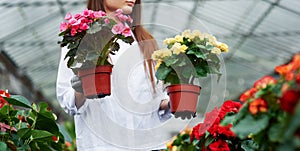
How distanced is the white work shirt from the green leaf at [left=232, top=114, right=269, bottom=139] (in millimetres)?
783

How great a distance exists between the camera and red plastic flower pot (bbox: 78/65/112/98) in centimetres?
204

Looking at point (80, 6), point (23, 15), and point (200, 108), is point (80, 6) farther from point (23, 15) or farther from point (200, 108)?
point (200, 108)

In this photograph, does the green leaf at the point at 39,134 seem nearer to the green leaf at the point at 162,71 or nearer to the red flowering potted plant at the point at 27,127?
the red flowering potted plant at the point at 27,127

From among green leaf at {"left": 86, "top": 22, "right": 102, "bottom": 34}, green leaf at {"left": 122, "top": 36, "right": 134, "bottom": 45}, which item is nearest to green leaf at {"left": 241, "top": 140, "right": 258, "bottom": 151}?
green leaf at {"left": 122, "top": 36, "right": 134, "bottom": 45}

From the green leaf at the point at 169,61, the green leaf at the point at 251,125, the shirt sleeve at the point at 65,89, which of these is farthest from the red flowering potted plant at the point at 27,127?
the green leaf at the point at 251,125

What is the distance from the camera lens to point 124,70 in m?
2.08

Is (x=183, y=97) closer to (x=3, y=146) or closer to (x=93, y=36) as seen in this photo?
(x=93, y=36)

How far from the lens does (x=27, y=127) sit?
2.33m

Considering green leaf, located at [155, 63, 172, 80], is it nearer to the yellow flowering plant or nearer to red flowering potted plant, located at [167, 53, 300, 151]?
the yellow flowering plant

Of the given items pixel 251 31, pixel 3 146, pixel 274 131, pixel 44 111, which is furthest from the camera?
pixel 251 31

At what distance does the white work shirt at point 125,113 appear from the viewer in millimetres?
2057

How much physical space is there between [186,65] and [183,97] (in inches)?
7.9

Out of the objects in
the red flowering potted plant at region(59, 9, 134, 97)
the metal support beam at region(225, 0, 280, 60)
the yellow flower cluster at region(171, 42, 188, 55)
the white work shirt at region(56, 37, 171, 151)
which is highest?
the red flowering potted plant at region(59, 9, 134, 97)

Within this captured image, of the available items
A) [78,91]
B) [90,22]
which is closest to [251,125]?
[78,91]
